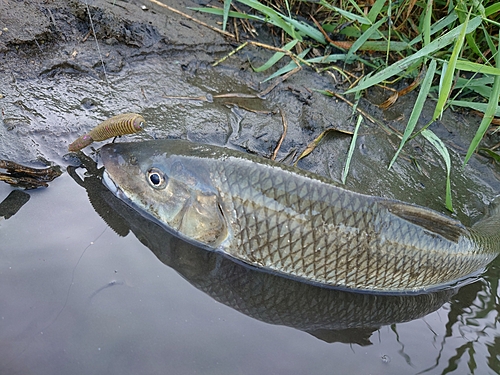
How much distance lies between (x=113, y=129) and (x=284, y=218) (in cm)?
127

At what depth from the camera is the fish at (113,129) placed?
3072 mm

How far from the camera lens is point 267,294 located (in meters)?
3.16

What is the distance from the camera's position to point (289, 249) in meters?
3.15

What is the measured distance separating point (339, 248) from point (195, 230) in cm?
96

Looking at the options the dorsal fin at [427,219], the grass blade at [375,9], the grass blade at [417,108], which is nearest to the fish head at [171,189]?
the dorsal fin at [427,219]

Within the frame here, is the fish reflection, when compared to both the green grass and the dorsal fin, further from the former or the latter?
the green grass

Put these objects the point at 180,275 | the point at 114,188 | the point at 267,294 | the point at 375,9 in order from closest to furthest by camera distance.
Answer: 1. the point at 180,275
2. the point at 267,294
3. the point at 114,188
4. the point at 375,9

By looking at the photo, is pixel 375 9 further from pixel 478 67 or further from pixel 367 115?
pixel 478 67

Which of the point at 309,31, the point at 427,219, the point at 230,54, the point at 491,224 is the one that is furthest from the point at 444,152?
the point at 230,54

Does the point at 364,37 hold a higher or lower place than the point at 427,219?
higher

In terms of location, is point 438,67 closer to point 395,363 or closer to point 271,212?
point 271,212

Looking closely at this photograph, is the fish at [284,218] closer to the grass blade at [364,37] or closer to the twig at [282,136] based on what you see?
the twig at [282,136]

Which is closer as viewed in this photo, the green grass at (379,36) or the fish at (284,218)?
the fish at (284,218)

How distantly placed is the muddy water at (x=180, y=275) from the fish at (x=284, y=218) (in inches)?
5.7
